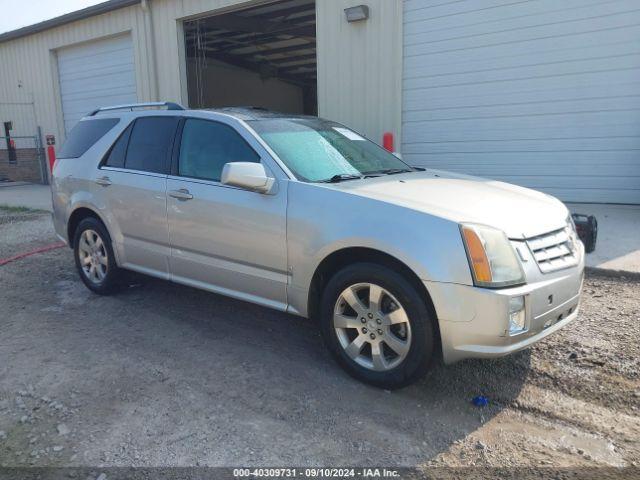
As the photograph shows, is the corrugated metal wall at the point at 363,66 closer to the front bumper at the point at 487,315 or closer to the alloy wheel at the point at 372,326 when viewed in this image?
the alloy wheel at the point at 372,326

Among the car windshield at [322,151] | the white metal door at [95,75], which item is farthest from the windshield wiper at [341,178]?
the white metal door at [95,75]

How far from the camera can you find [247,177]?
11.7 ft

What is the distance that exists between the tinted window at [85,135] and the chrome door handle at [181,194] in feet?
4.58

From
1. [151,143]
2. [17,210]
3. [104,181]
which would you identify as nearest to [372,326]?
[151,143]

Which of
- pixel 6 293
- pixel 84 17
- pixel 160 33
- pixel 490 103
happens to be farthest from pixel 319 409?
pixel 84 17

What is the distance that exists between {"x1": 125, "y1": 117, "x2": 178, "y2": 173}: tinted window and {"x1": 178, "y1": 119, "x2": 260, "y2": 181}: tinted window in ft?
0.64

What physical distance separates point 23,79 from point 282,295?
55.3 ft

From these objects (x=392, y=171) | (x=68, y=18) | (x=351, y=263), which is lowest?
(x=351, y=263)

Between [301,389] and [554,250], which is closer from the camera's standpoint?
[554,250]

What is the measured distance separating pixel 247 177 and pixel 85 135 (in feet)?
8.86

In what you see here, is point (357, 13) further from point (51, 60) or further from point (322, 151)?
point (51, 60)

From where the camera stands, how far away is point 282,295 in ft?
12.2

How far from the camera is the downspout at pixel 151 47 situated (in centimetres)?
1280

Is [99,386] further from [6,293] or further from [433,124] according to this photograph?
[433,124]
